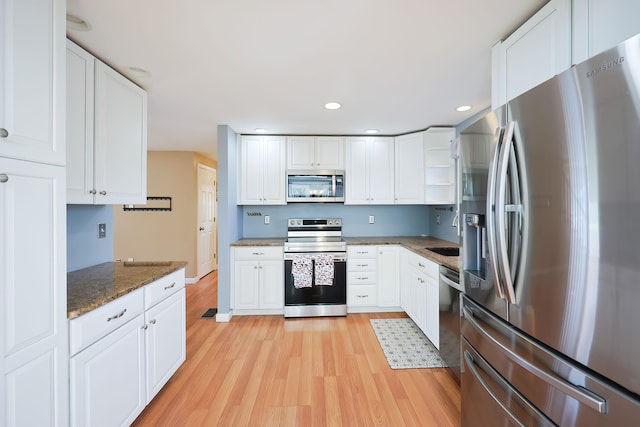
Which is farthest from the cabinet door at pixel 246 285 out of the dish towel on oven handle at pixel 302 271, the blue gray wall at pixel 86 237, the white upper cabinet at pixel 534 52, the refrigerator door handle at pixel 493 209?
the white upper cabinet at pixel 534 52

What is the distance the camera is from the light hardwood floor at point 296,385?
1802 millimetres

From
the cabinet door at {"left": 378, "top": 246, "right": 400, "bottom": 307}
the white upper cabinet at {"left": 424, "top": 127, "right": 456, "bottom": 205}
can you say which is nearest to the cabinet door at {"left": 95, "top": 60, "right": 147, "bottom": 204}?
the cabinet door at {"left": 378, "top": 246, "right": 400, "bottom": 307}

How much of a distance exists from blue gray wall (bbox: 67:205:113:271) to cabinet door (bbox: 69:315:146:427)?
797 mm

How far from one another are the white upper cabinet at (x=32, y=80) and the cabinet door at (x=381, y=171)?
10.6 ft

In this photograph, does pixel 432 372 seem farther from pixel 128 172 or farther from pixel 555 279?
pixel 128 172

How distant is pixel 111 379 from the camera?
1460mm

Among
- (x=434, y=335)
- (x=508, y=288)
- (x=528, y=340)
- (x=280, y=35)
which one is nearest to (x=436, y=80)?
(x=280, y=35)

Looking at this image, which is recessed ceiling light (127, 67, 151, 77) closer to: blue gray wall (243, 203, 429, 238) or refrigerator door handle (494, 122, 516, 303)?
blue gray wall (243, 203, 429, 238)

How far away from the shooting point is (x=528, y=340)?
103cm

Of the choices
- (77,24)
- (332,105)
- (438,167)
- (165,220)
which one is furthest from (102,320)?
(165,220)

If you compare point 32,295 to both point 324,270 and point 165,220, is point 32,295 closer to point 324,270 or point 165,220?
point 324,270

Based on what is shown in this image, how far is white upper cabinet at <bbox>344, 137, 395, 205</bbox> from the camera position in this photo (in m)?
3.81

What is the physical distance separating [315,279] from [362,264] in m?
0.65

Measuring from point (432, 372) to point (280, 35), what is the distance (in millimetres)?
2778
